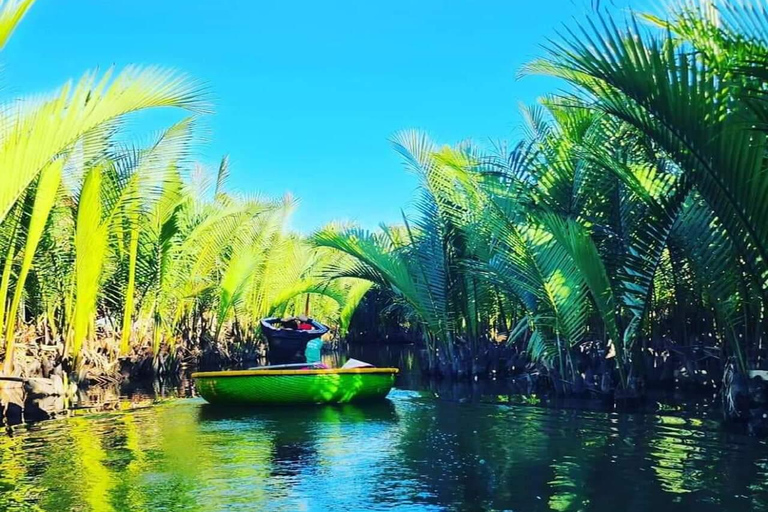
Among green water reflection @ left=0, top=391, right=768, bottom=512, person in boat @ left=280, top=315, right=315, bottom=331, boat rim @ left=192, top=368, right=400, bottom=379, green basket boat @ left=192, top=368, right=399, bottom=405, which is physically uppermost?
person in boat @ left=280, top=315, right=315, bottom=331

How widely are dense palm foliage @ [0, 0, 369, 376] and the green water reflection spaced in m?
3.00

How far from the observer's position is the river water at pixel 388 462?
5.55 m

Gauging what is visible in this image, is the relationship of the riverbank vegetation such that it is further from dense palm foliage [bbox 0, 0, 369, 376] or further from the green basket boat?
the green basket boat

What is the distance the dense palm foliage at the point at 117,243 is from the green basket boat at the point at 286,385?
287 centimetres

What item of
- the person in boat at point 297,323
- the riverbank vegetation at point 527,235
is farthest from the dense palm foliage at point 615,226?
the person in boat at point 297,323

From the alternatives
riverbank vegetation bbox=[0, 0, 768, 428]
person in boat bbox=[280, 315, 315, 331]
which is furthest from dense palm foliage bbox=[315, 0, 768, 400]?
person in boat bbox=[280, 315, 315, 331]

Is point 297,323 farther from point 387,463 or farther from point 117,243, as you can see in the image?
point 387,463

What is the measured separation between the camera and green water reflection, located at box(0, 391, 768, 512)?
18.2 feet

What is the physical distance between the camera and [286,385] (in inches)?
418

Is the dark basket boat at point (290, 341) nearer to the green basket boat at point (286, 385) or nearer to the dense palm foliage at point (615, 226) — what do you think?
the dense palm foliage at point (615, 226)

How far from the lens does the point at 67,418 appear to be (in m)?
9.78

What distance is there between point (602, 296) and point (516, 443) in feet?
7.73

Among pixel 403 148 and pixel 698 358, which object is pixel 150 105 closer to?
pixel 403 148

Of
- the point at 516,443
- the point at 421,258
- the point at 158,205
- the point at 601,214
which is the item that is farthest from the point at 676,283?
the point at 158,205
